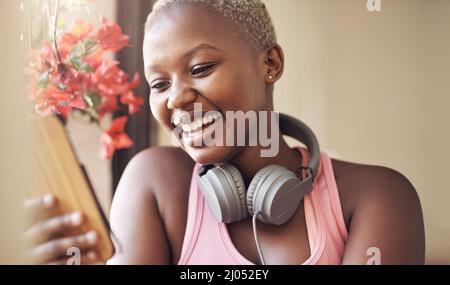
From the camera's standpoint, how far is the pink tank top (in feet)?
3.73

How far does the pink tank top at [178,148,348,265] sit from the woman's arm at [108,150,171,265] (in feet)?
0.19

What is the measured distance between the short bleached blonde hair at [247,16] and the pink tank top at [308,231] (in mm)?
308

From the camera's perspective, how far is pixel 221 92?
1124mm

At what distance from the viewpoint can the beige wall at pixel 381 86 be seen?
1239 millimetres

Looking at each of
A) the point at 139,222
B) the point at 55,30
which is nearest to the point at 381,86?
the point at 139,222

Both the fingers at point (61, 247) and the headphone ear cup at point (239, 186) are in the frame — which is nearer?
the headphone ear cup at point (239, 186)

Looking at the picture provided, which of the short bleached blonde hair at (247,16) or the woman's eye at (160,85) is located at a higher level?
the short bleached blonde hair at (247,16)

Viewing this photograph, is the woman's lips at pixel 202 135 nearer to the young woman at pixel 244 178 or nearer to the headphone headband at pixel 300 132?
the young woman at pixel 244 178

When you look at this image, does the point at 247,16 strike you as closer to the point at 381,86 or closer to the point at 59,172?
the point at 381,86

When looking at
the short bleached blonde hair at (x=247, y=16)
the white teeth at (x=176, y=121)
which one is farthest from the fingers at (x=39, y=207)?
the short bleached blonde hair at (x=247, y=16)

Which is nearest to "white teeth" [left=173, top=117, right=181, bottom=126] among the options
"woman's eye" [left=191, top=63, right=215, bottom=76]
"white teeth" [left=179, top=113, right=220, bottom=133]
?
"white teeth" [left=179, top=113, right=220, bottom=133]

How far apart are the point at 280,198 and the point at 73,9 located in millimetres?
597

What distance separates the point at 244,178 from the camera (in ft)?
3.87

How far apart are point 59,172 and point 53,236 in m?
0.14
